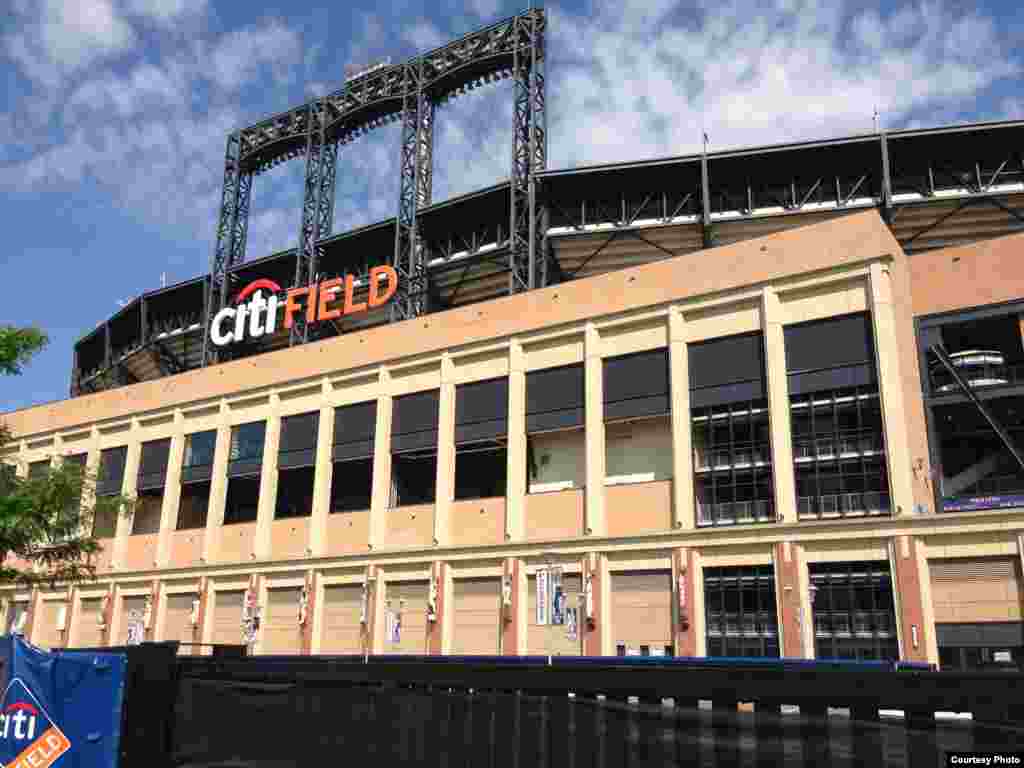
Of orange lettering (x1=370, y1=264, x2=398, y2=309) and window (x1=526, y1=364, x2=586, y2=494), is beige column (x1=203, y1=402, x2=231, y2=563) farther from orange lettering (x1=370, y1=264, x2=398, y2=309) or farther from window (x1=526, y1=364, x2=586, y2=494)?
window (x1=526, y1=364, x2=586, y2=494)

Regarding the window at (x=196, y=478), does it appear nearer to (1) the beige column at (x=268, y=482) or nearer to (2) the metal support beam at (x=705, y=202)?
(1) the beige column at (x=268, y=482)

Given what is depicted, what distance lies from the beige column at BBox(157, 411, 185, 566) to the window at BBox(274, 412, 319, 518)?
6209mm

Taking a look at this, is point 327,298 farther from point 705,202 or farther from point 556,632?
point 556,632

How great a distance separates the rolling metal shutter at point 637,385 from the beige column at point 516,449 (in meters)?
3.86

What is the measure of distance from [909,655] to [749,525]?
20.8 ft

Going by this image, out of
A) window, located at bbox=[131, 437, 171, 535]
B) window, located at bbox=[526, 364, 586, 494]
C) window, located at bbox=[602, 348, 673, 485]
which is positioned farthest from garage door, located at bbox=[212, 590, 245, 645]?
window, located at bbox=[602, 348, 673, 485]

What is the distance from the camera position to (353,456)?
42.3 metres

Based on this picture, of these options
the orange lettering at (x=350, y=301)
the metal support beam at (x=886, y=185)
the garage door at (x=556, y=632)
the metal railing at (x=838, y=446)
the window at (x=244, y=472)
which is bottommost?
the garage door at (x=556, y=632)

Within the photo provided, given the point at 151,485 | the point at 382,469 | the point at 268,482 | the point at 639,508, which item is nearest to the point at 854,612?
the point at 639,508

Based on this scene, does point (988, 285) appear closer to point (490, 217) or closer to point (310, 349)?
point (490, 217)

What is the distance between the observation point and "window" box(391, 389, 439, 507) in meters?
40.2

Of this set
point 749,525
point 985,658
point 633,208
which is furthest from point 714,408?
point 633,208

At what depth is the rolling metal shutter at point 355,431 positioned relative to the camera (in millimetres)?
42000

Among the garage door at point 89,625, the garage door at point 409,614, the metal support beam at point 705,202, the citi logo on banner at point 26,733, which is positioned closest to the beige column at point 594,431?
the garage door at point 409,614
